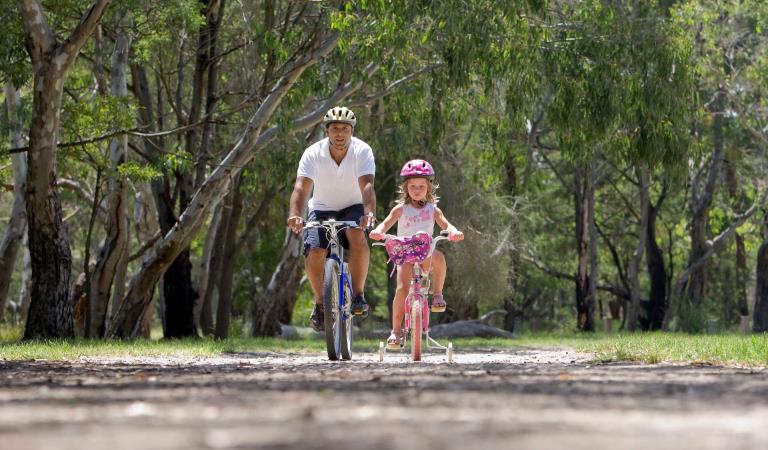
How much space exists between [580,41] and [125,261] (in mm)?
9224

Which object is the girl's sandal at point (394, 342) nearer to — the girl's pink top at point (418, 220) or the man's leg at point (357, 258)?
the man's leg at point (357, 258)

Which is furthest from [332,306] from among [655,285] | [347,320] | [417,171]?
[655,285]

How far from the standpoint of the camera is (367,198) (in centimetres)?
1101

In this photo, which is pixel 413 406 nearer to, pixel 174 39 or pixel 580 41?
pixel 580 41

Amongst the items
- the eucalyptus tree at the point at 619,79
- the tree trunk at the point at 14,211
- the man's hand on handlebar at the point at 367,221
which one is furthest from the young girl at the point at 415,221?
the tree trunk at the point at 14,211

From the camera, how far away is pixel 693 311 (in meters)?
31.6

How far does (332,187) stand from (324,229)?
38 centimetres

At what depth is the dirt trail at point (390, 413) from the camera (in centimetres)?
398

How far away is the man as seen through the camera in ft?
36.7

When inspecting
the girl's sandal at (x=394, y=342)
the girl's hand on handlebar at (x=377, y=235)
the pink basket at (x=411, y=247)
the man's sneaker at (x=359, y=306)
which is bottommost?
the girl's sandal at (x=394, y=342)

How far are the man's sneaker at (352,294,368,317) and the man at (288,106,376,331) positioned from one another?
25 millimetres

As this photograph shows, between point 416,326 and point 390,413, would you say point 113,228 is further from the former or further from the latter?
point 390,413

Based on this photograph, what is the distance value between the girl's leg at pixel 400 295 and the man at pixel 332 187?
0.45 metres

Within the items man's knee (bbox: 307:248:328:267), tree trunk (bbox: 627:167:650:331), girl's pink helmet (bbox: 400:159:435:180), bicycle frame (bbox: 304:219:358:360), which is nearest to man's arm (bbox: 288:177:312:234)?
bicycle frame (bbox: 304:219:358:360)
